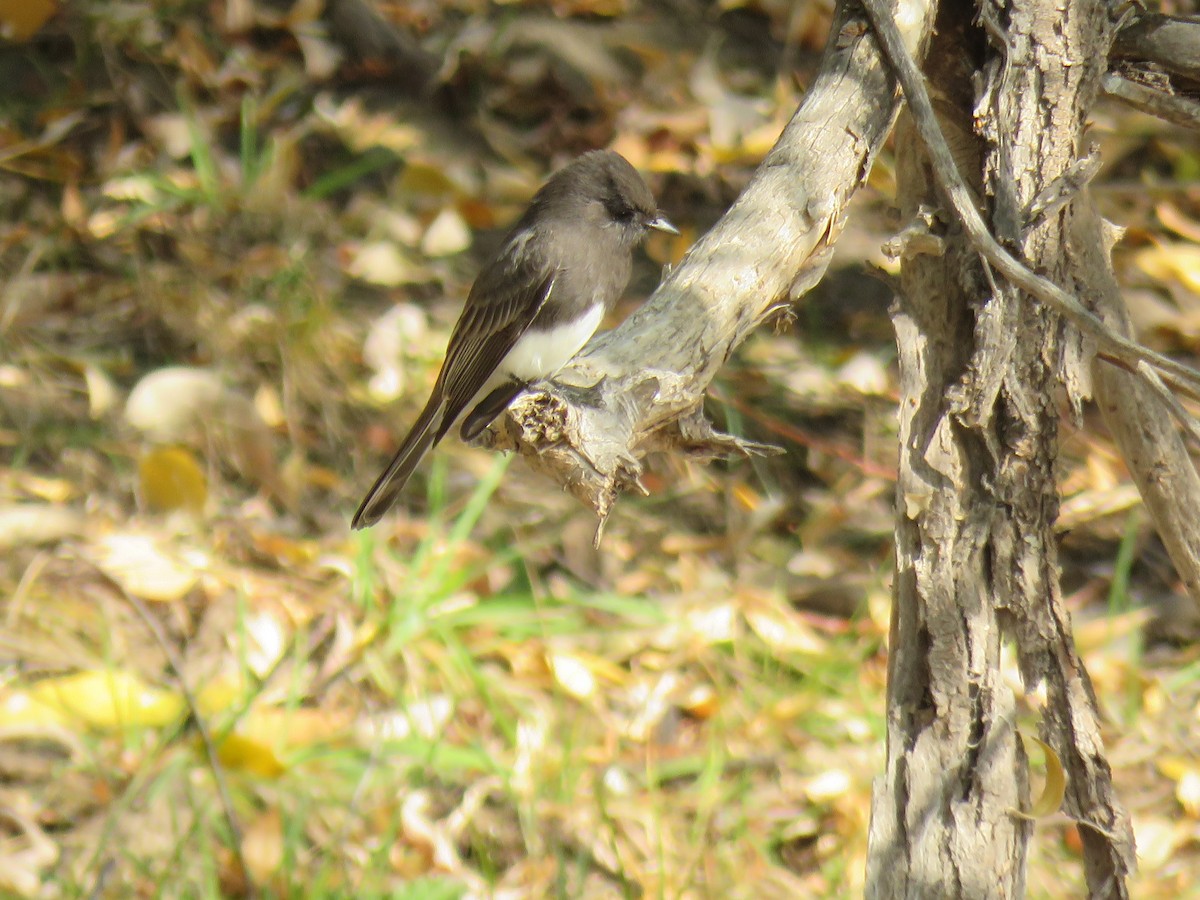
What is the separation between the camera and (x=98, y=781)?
2885 mm

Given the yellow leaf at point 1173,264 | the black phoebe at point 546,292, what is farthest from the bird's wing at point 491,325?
the yellow leaf at point 1173,264

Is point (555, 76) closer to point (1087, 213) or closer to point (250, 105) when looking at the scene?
point (250, 105)

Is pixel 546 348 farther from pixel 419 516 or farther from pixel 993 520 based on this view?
pixel 993 520

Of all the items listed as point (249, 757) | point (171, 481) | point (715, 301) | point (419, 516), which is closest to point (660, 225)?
point (419, 516)

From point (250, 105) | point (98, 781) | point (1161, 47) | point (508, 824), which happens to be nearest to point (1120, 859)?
point (1161, 47)

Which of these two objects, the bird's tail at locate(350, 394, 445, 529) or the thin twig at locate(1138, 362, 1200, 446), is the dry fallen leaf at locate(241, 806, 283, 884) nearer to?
the bird's tail at locate(350, 394, 445, 529)

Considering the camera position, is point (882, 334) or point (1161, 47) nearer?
point (1161, 47)

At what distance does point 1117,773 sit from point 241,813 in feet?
6.47

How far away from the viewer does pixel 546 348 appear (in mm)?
3203

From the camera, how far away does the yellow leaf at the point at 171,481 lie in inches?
137

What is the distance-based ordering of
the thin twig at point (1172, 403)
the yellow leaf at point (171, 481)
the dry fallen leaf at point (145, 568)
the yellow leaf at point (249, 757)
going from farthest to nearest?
the yellow leaf at point (171, 481), the dry fallen leaf at point (145, 568), the yellow leaf at point (249, 757), the thin twig at point (1172, 403)

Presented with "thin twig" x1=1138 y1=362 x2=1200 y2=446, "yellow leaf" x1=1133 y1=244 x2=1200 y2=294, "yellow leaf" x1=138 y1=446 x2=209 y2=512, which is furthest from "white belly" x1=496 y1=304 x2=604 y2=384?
"yellow leaf" x1=1133 y1=244 x2=1200 y2=294

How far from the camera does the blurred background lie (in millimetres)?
2904

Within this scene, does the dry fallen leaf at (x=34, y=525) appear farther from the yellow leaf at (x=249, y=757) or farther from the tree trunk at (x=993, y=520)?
the tree trunk at (x=993, y=520)
